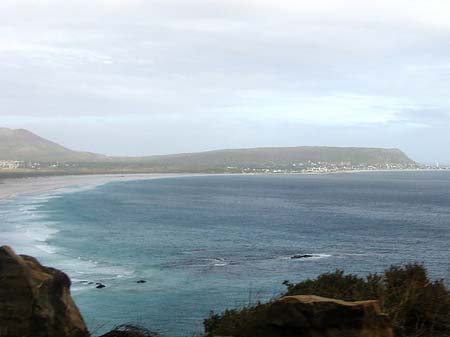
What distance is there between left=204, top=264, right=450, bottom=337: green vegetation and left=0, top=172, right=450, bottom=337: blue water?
348 centimetres

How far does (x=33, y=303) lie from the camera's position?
12656 millimetres

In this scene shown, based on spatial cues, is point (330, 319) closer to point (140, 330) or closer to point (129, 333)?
point (129, 333)

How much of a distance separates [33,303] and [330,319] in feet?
21.6

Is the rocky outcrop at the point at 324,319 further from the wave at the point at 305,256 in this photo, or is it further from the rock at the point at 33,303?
the wave at the point at 305,256

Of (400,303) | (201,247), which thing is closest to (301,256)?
(201,247)

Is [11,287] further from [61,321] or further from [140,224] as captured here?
[140,224]

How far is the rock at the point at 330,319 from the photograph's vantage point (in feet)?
28.4

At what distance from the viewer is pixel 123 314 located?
99.3 ft

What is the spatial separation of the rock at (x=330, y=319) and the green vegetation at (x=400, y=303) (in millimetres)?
512

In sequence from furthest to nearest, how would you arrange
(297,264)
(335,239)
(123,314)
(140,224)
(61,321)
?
1. (140,224)
2. (335,239)
3. (297,264)
4. (123,314)
5. (61,321)

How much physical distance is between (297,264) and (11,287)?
33.4m

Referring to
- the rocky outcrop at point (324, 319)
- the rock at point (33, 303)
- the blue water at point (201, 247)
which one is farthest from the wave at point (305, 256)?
the rocky outcrop at point (324, 319)

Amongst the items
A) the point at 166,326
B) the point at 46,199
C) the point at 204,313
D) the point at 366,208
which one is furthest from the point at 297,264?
the point at 46,199

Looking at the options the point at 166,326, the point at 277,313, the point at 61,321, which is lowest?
the point at 166,326
